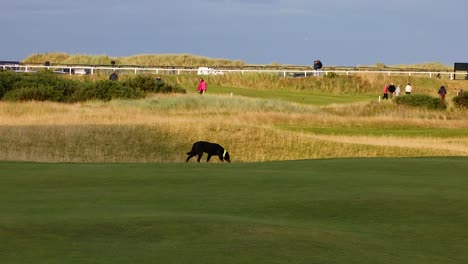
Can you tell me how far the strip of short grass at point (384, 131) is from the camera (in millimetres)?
43156

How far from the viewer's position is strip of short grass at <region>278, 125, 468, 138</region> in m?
43.2

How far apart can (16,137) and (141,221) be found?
2491 centimetres

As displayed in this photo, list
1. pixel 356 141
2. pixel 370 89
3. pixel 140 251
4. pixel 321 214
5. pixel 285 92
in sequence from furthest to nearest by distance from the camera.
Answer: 1. pixel 370 89
2. pixel 285 92
3. pixel 356 141
4. pixel 321 214
5. pixel 140 251

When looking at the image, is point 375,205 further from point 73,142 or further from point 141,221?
point 73,142

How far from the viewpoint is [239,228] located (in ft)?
32.3

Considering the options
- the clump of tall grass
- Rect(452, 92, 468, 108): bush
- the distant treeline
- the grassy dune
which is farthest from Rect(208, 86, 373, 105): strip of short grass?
the clump of tall grass

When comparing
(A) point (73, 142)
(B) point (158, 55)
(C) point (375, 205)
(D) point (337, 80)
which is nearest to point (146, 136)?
(A) point (73, 142)

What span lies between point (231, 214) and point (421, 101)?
46.9m

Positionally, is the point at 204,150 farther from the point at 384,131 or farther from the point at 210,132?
the point at 384,131

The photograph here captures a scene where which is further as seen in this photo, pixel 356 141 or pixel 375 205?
pixel 356 141

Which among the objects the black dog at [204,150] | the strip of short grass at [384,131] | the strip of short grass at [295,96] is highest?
the black dog at [204,150]

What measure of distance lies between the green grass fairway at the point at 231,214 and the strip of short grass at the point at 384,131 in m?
25.5

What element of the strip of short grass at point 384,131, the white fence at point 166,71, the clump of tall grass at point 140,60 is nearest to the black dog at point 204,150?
the strip of short grass at point 384,131

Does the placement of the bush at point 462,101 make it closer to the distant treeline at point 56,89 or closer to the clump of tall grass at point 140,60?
the distant treeline at point 56,89
